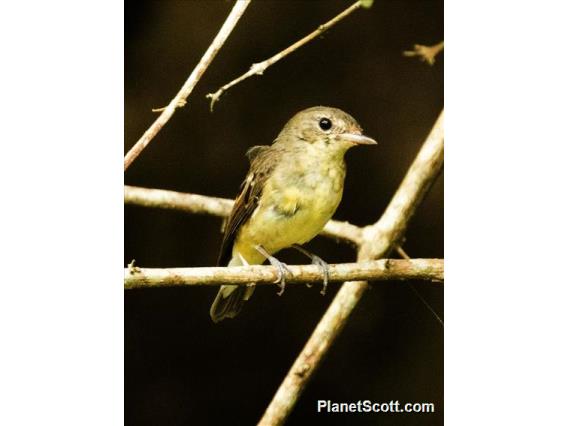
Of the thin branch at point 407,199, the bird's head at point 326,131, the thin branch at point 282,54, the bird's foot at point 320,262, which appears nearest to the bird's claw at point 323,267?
the bird's foot at point 320,262

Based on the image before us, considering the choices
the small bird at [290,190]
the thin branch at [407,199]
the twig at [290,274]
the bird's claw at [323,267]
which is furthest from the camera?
the thin branch at [407,199]

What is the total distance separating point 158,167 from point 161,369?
0.76 meters

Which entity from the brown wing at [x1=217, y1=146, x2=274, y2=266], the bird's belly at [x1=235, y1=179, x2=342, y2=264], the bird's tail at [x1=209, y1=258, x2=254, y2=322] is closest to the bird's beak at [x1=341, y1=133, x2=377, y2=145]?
the bird's belly at [x1=235, y1=179, x2=342, y2=264]

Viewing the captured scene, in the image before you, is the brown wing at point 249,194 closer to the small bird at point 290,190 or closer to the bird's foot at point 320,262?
the small bird at point 290,190

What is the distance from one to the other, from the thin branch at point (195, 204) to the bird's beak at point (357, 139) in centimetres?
42

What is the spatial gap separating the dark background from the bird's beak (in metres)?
0.10

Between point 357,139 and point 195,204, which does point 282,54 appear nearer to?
point 357,139

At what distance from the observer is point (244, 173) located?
338 cm

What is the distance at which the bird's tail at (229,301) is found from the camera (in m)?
3.31

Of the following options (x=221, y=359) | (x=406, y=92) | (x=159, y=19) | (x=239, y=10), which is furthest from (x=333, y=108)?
(x=221, y=359)

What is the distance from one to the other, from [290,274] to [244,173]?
0.49 metres

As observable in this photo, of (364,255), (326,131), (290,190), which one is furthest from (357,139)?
(364,255)

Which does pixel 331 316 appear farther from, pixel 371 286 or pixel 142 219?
pixel 142 219

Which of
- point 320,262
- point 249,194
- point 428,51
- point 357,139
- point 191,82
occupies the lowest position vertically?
point 320,262
